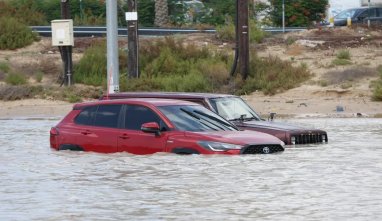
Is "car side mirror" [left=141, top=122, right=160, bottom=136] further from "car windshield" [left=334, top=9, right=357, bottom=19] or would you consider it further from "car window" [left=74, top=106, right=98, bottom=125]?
"car windshield" [left=334, top=9, right=357, bottom=19]

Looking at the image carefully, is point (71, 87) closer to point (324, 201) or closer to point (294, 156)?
point (294, 156)

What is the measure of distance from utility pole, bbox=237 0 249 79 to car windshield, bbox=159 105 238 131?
18258 millimetres

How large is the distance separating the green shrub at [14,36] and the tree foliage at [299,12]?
49.7 ft

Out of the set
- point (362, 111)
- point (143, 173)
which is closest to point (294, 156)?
point (143, 173)

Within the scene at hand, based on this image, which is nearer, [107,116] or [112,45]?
[107,116]

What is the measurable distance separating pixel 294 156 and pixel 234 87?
19.1 m

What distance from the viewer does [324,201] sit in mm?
14508

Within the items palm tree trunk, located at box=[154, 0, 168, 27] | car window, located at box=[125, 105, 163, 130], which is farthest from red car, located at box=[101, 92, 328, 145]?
palm tree trunk, located at box=[154, 0, 168, 27]

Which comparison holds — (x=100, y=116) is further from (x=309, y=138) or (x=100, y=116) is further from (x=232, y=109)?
(x=309, y=138)

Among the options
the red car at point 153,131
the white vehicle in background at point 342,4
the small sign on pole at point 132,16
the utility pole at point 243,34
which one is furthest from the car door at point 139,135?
the white vehicle in background at point 342,4

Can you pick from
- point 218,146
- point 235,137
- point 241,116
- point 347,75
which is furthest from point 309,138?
point 347,75

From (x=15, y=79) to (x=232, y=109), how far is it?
19.4m

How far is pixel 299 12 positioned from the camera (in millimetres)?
57156

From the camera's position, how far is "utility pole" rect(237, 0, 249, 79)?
127 ft
